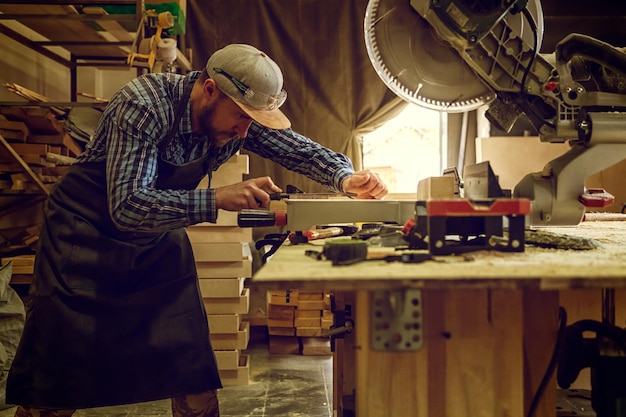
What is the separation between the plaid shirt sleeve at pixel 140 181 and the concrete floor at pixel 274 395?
1621 millimetres

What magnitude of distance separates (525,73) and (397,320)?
89cm

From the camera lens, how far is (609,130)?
130 cm

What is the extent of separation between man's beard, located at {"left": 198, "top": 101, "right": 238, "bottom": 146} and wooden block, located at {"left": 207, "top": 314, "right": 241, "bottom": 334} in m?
1.45

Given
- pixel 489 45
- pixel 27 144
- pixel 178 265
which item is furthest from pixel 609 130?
pixel 27 144

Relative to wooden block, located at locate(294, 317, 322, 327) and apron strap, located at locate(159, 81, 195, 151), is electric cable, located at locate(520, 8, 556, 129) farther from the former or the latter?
wooden block, located at locate(294, 317, 322, 327)

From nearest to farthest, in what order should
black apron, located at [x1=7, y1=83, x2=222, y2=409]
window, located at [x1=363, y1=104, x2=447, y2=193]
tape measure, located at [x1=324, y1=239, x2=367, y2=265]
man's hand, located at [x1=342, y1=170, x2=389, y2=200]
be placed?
tape measure, located at [x1=324, y1=239, x2=367, y2=265] → black apron, located at [x1=7, y1=83, x2=222, y2=409] → man's hand, located at [x1=342, y1=170, x2=389, y2=200] → window, located at [x1=363, y1=104, x2=447, y2=193]

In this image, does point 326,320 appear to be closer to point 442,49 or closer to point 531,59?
point 442,49

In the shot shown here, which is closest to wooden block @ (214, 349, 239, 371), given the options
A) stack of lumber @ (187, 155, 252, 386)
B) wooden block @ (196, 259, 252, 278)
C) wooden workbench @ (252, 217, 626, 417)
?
stack of lumber @ (187, 155, 252, 386)

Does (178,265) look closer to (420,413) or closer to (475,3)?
(420,413)

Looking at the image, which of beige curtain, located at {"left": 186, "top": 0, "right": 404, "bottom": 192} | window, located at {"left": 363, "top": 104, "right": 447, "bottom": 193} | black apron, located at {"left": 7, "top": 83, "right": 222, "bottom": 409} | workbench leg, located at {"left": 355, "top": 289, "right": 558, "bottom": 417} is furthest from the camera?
window, located at {"left": 363, "top": 104, "right": 447, "bottom": 193}

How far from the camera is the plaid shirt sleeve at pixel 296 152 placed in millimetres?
1804

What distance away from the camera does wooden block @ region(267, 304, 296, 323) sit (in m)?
3.67

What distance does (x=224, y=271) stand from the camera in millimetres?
2898

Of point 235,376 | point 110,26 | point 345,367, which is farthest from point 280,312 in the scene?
point 110,26
